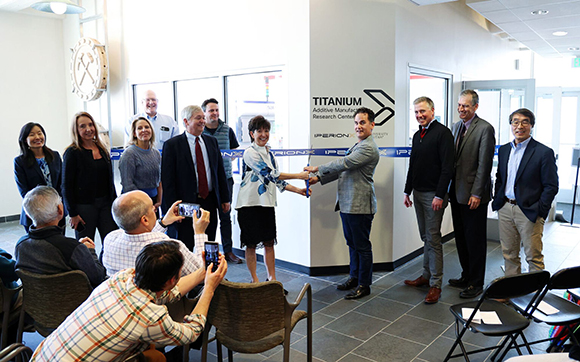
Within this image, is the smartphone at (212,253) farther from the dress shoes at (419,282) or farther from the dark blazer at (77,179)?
the dress shoes at (419,282)

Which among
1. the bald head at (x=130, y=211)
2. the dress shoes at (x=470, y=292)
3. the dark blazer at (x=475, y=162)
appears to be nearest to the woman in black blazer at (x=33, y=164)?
the bald head at (x=130, y=211)

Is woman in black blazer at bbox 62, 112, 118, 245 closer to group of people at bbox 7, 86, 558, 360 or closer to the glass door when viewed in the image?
group of people at bbox 7, 86, 558, 360

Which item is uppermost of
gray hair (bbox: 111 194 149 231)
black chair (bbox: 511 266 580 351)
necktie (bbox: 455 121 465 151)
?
necktie (bbox: 455 121 465 151)

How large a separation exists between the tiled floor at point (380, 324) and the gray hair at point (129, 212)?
4.29 ft

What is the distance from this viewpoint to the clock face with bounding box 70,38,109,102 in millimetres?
6807

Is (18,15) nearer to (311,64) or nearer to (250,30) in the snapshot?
(250,30)

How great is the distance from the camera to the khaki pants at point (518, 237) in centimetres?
381

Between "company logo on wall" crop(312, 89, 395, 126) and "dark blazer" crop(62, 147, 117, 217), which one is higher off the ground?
"company logo on wall" crop(312, 89, 395, 126)

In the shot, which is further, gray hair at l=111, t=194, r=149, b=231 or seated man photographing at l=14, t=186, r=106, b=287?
seated man photographing at l=14, t=186, r=106, b=287

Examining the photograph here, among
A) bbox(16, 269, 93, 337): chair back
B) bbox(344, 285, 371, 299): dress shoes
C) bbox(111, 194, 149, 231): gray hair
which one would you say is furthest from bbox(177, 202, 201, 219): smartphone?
bbox(344, 285, 371, 299): dress shoes

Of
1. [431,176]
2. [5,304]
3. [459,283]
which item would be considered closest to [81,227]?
[5,304]

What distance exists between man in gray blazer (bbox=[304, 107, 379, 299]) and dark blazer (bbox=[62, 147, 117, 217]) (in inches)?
81.0

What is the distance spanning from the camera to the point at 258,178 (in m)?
4.07

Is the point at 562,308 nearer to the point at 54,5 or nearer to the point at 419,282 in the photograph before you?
the point at 419,282
